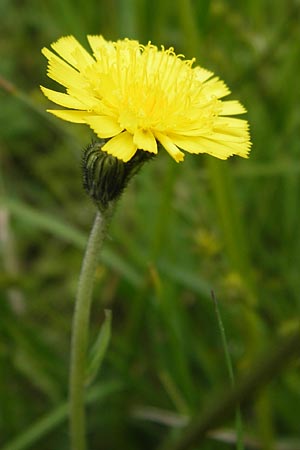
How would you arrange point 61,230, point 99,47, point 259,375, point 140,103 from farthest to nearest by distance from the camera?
point 61,230, point 99,47, point 140,103, point 259,375

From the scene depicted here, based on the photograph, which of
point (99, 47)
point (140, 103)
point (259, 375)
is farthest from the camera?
point (99, 47)

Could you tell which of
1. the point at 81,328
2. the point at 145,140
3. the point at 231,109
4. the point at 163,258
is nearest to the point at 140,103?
the point at 145,140

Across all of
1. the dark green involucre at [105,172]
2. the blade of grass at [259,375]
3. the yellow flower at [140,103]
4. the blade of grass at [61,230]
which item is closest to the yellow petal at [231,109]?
the yellow flower at [140,103]

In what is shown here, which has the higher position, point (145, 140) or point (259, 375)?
point (145, 140)

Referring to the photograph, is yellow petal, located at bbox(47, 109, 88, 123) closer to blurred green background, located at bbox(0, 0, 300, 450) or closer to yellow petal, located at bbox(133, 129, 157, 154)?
yellow petal, located at bbox(133, 129, 157, 154)

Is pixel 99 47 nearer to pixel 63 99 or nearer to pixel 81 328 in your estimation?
pixel 63 99

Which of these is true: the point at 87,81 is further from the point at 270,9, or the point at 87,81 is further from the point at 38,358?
the point at 270,9

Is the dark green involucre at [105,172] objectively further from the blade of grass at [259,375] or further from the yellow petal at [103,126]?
the blade of grass at [259,375]

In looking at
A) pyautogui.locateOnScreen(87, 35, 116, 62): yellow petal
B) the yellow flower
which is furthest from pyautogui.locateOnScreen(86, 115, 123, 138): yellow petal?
pyautogui.locateOnScreen(87, 35, 116, 62): yellow petal
